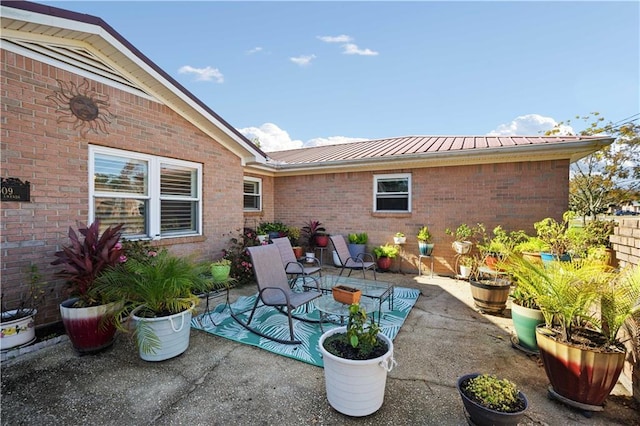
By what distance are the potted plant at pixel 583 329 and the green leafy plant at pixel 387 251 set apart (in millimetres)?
4791

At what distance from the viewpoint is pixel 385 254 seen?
754 cm

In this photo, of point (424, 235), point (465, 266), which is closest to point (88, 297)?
point (424, 235)

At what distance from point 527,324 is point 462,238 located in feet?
12.4

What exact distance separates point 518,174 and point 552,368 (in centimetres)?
531

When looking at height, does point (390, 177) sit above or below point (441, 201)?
above

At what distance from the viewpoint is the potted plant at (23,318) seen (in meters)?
3.01

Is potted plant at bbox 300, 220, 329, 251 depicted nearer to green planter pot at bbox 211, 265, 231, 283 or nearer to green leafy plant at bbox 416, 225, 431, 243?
green leafy plant at bbox 416, 225, 431, 243

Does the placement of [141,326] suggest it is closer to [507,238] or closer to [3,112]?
[3,112]

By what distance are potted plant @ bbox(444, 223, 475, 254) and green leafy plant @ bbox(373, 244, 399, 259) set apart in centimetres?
140

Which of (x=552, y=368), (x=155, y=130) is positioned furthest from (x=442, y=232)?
(x=155, y=130)

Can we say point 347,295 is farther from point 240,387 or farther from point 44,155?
point 44,155

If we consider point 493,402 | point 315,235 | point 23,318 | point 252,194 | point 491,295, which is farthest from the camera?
point 252,194

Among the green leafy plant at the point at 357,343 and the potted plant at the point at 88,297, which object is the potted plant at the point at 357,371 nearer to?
the green leafy plant at the point at 357,343

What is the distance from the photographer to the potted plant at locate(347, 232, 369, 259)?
25.6ft
